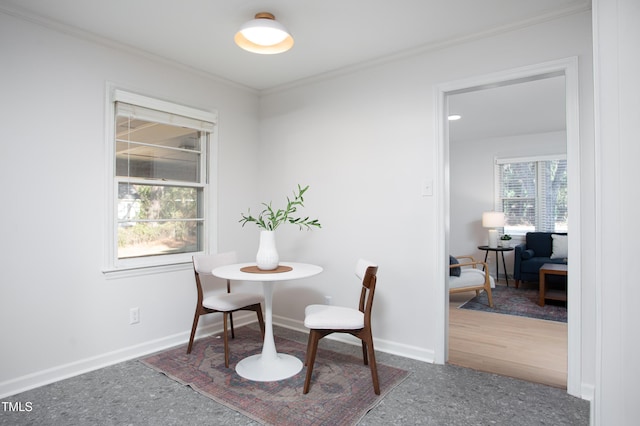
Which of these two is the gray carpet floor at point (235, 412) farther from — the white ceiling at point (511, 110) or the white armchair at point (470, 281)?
the white ceiling at point (511, 110)

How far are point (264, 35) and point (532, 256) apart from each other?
542 cm

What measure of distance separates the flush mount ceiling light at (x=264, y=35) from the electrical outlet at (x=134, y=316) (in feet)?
7.13

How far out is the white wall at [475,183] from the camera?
259 inches

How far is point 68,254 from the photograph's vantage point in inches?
105

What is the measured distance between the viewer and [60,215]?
104 inches

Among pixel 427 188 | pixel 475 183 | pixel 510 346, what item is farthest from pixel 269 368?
pixel 475 183

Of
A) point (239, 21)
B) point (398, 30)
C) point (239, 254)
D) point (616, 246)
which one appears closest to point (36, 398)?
point (239, 254)

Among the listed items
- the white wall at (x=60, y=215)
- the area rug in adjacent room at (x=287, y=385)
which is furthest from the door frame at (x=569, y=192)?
the white wall at (x=60, y=215)

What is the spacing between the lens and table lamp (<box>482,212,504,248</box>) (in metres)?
6.33

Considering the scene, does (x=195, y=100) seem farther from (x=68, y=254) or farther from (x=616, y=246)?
(x=616, y=246)

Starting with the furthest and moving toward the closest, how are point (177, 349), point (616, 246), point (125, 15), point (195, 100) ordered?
point (195, 100) < point (177, 349) < point (125, 15) < point (616, 246)

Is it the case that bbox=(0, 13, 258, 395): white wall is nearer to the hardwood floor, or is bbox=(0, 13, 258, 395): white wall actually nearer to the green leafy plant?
the green leafy plant

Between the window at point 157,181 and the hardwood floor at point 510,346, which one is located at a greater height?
the window at point 157,181

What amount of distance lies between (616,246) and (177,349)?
311cm
